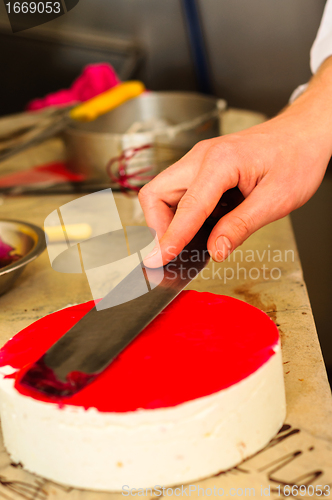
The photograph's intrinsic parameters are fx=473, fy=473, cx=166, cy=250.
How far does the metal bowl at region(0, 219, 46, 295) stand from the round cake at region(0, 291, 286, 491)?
0.32 meters

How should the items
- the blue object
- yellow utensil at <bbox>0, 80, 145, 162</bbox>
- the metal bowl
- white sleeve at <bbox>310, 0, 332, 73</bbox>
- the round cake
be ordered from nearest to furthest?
the round cake, the metal bowl, white sleeve at <bbox>310, 0, 332, 73</bbox>, yellow utensil at <bbox>0, 80, 145, 162</bbox>, the blue object

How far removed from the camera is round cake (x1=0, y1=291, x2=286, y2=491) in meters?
0.58

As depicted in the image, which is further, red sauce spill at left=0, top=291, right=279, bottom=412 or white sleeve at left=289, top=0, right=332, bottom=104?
white sleeve at left=289, top=0, right=332, bottom=104

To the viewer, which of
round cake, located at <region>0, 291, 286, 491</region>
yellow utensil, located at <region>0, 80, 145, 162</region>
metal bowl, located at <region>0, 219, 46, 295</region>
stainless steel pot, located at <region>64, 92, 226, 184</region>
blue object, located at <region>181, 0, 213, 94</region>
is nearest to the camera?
round cake, located at <region>0, 291, 286, 491</region>

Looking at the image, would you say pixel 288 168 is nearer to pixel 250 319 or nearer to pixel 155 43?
pixel 250 319

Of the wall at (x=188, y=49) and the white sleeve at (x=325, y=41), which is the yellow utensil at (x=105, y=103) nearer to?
the white sleeve at (x=325, y=41)

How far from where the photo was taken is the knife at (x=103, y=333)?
621 mm

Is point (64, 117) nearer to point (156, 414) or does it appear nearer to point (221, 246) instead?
point (221, 246)

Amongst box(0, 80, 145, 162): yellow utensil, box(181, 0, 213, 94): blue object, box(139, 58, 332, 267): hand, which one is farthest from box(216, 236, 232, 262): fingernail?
box(181, 0, 213, 94): blue object

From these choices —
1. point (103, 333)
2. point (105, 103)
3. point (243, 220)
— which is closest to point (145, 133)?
point (105, 103)

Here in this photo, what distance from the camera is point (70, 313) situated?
2.60ft

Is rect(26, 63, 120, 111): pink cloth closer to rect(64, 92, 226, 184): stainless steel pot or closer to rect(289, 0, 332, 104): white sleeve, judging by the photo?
rect(64, 92, 226, 184): stainless steel pot

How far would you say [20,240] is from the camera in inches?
43.3

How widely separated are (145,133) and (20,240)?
515 mm
